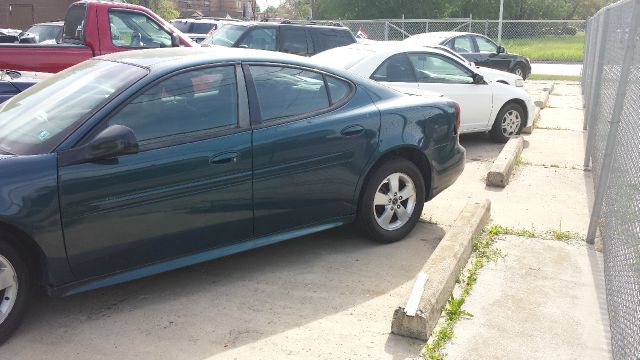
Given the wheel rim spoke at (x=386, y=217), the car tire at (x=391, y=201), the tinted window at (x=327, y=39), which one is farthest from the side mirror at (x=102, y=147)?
the tinted window at (x=327, y=39)

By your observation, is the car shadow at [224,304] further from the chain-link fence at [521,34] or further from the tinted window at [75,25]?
the chain-link fence at [521,34]

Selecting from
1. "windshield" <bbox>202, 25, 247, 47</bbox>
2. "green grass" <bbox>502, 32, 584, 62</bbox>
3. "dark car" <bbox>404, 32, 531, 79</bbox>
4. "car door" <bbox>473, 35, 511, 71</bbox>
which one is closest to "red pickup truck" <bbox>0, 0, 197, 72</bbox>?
"windshield" <bbox>202, 25, 247, 47</bbox>

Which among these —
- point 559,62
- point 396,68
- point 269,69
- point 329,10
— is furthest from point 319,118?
point 329,10

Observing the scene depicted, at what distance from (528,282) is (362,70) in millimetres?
4084

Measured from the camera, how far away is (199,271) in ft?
15.1

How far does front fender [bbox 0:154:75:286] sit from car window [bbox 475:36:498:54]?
14.7 m

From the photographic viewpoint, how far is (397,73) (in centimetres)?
824

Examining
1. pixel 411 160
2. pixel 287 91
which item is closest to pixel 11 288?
pixel 287 91

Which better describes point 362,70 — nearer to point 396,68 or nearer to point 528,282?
point 396,68

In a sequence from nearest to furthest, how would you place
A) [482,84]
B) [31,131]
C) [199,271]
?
[31,131] → [199,271] → [482,84]

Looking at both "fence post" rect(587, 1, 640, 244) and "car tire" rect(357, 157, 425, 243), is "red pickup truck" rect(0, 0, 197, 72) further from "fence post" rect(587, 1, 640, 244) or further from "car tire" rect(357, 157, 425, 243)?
"fence post" rect(587, 1, 640, 244)

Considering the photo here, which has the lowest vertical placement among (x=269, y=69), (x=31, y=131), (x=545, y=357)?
(x=545, y=357)

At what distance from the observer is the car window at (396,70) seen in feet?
26.4

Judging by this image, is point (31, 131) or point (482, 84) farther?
point (482, 84)
